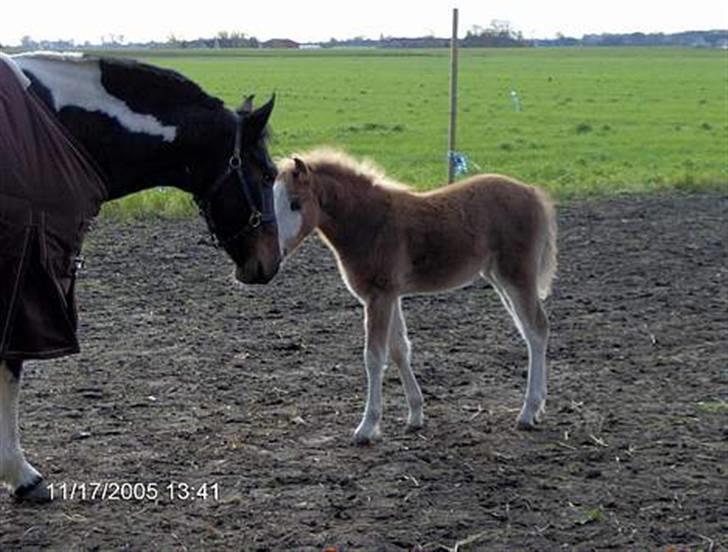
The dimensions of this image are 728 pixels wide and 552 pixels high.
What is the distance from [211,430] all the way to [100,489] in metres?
0.95

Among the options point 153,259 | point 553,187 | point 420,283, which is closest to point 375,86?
point 553,187

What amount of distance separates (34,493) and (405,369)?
6.78 feet

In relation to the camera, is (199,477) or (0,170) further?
(199,477)

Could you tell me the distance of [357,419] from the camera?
618cm

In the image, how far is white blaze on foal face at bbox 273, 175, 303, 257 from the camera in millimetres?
5680

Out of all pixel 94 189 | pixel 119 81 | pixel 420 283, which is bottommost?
pixel 420 283

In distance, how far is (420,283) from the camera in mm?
6086

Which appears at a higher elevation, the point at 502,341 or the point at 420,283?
the point at 420,283

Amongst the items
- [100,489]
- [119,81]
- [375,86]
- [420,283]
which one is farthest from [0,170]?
[375,86]

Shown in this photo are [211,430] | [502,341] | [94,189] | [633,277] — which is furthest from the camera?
[633,277]

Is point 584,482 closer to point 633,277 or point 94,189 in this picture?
point 94,189

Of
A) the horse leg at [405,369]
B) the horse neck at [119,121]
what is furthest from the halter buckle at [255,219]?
the horse leg at [405,369]

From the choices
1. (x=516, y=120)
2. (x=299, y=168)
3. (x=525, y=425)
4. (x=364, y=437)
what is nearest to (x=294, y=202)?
(x=299, y=168)

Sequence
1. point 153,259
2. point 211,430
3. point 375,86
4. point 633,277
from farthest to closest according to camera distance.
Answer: point 375,86, point 153,259, point 633,277, point 211,430
